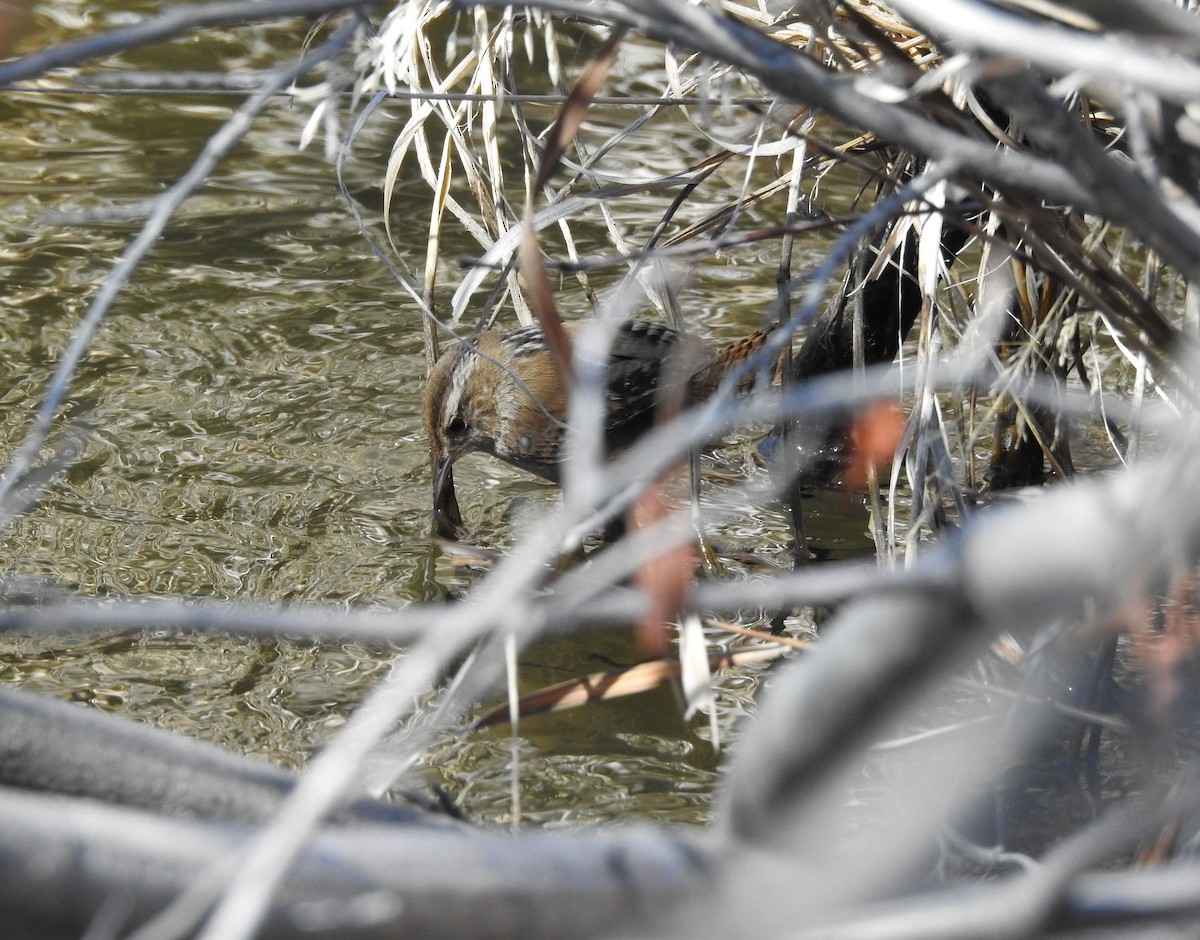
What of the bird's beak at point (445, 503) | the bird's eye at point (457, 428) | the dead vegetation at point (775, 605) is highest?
the dead vegetation at point (775, 605)

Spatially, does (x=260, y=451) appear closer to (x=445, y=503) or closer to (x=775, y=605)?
(x=445, y=503)

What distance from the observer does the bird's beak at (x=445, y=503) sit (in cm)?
448

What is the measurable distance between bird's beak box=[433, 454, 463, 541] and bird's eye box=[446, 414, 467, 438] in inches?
3.7

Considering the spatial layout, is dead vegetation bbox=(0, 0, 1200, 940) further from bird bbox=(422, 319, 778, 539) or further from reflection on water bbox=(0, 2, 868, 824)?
bird bbox=(422, 319, 778, 539)

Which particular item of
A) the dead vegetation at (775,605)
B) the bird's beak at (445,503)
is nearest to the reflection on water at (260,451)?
the bird's beak at (445,503)

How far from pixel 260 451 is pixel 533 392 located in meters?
1.02

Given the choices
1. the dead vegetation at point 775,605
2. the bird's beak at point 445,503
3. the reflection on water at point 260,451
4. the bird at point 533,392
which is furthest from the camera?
the bird at point 533,392

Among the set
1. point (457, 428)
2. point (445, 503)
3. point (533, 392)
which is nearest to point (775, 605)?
point (445, 503)

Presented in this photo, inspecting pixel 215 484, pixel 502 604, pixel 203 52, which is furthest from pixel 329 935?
pixel 203 52

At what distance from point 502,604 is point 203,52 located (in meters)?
8.14

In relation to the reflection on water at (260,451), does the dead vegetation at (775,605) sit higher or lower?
higher

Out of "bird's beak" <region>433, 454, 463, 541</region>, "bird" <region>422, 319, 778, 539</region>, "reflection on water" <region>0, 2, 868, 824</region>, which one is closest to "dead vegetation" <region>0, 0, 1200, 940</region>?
"reflection on water" <region>0, 2, 868, 824</region>

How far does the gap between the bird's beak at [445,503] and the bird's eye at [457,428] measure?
9 centimetres

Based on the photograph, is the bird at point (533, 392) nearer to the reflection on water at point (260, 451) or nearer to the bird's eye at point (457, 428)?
the bird's eye at point (457, 428)
